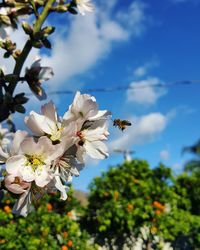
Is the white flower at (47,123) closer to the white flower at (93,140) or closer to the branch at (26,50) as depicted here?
the white flower at (93,140)

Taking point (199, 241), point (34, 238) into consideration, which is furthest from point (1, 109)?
point (199, 241)

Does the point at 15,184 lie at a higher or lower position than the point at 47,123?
lower

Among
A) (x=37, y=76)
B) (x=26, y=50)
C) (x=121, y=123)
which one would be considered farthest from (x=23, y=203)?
(x=26, y=50)

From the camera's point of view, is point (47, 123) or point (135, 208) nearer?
point (47, 123)

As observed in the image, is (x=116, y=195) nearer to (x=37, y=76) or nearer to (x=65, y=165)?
(x=37, y=76)

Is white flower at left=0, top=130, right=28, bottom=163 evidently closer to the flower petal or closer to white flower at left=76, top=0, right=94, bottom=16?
the flower petal

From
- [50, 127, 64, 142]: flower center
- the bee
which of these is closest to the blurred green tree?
the bee

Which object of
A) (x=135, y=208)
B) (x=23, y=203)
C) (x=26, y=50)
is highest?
(x=135, y=208)
